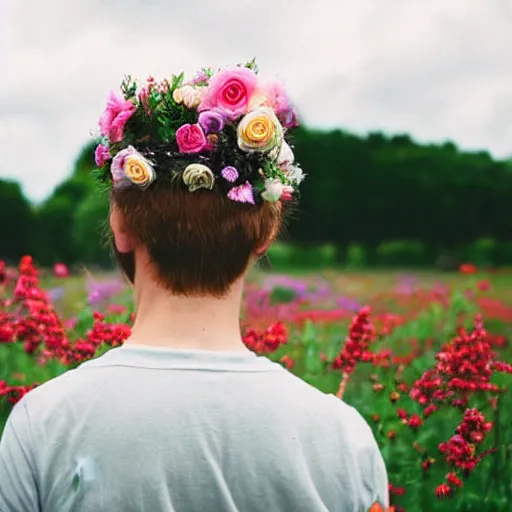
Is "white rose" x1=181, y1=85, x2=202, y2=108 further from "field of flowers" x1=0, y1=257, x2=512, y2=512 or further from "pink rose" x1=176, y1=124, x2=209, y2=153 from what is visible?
"field of flowers" x1=0, y1=257, x2=512, y2=512

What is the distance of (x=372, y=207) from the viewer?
99.4ft

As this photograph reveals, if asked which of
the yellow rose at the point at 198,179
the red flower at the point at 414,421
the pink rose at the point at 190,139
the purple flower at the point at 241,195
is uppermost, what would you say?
the pink rose at the point at 190,139

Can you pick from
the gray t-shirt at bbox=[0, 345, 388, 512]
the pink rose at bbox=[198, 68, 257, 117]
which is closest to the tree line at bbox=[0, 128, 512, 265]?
the pink rose at bbox=[198, 68, 257, 117]

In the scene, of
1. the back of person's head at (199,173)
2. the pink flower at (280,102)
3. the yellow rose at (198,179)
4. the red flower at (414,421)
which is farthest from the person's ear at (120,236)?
the red flower at (414,421)

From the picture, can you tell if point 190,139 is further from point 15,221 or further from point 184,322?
point 15,221

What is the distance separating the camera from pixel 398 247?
2398cm

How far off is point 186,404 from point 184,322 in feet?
0.44

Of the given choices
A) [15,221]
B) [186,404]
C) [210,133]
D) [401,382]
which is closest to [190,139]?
[210,133]

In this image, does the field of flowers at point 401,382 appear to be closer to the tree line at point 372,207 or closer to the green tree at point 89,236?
the tree line at point 372,207

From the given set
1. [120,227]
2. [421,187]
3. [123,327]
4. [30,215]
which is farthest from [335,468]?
[421,187]

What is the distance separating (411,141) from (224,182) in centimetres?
3194

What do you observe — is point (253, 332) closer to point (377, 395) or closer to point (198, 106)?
point (377, 395)

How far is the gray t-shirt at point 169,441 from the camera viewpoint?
1.33 meters

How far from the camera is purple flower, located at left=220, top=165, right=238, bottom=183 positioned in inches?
56.6
